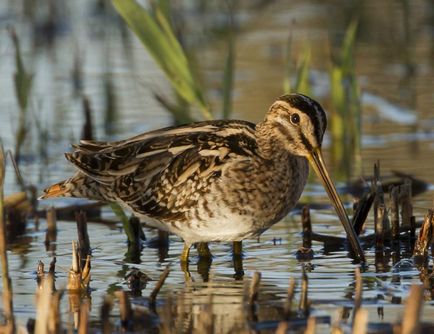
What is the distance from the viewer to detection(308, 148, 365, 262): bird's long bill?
7.18m

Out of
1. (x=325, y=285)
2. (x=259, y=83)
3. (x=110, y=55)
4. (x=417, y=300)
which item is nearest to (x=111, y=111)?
(x=259, y=83)

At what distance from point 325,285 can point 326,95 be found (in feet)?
18.6

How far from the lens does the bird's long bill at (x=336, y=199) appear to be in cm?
718

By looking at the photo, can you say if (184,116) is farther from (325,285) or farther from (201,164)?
(325,285)

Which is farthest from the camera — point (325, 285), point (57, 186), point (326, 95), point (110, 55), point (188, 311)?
point (110, 55)

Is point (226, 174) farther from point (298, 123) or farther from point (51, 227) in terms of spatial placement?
point (51, 227)

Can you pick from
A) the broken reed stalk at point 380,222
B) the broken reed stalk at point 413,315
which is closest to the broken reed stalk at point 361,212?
the broken reed stalk at point 380,222

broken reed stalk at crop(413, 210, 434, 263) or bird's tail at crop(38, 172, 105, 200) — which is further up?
bird's tail at crop(38, 172, 105, 200)

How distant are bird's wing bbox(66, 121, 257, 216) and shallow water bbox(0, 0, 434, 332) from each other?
424mm

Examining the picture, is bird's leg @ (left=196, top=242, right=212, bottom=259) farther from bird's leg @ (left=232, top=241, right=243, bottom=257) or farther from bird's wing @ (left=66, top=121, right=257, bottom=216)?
bird's wing @ (left=66, top=121, right=257, bottom=216)

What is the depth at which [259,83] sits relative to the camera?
1291 centimetres

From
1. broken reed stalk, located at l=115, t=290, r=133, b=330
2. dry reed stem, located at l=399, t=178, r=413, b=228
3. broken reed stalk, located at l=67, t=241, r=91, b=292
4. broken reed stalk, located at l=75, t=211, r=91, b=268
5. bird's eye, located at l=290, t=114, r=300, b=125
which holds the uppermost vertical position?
bird's eye, located at l=290, t=114, r=300, b=125

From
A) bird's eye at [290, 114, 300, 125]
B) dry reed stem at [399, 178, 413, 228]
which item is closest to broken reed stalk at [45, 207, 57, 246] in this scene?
bird's eye at [290, 114, 300, 125]

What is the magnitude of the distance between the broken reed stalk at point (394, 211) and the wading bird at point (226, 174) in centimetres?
46
